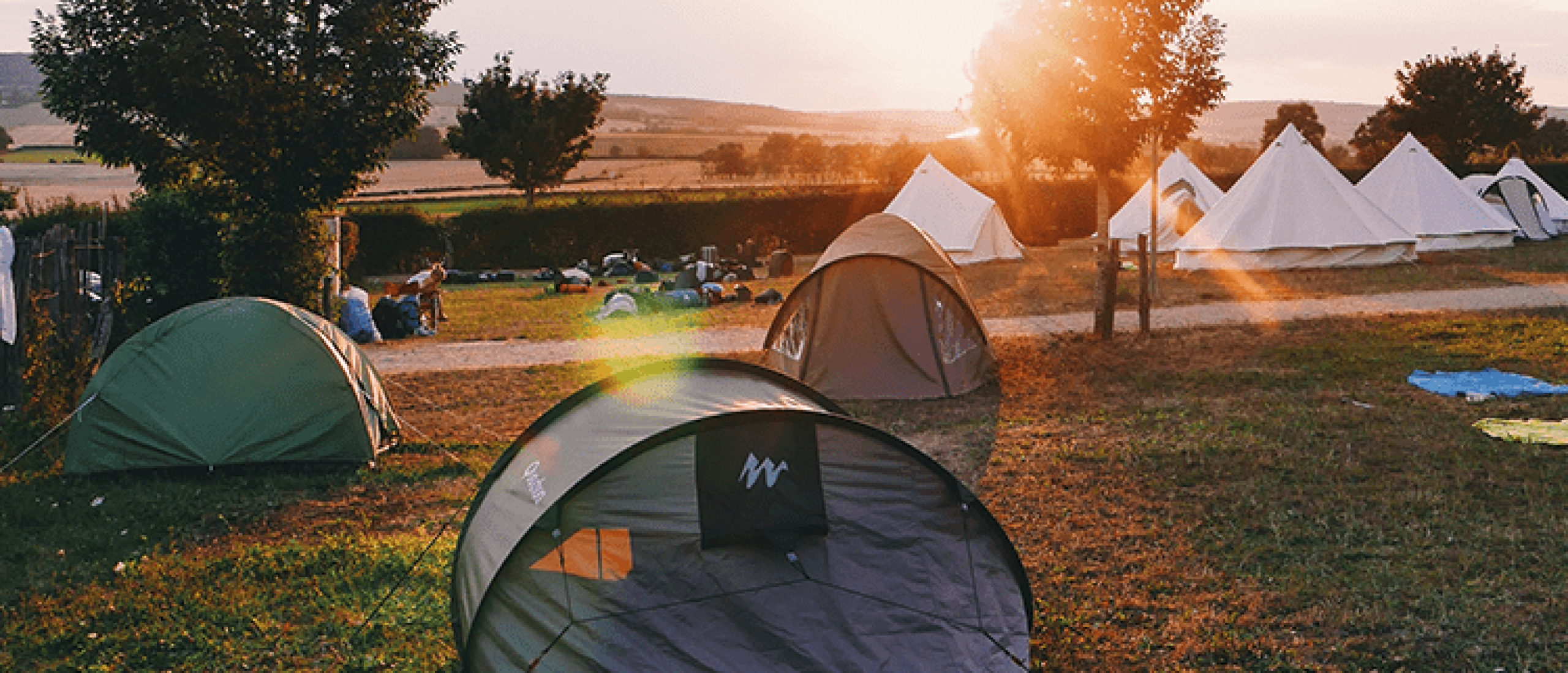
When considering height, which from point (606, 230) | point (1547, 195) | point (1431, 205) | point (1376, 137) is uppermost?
point (1376, 137)

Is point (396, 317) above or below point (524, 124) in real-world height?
below

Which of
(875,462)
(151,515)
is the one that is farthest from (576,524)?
(151,515)

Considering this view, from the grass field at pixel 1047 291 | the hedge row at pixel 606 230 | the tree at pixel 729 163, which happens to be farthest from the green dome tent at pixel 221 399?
the tree at pixel 729 163

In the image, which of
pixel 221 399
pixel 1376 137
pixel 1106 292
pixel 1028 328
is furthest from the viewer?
pixel 1376 137

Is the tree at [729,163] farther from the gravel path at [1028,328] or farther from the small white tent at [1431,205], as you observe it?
the gravel path at [1028,328]

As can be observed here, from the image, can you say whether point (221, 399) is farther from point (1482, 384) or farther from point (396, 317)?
point (1482, 384)

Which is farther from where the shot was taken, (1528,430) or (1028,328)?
(1028,328)

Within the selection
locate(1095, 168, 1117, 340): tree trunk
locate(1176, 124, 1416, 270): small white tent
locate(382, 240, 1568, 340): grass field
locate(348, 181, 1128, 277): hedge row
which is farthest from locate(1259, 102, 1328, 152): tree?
locate(1095, 168, 1117, 340): tree trunk

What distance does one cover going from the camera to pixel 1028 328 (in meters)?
15.4

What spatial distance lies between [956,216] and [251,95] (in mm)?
17499

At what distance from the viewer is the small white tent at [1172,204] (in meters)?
27.1

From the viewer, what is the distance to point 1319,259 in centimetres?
2227

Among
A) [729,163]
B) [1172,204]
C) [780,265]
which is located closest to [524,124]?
[780,265]

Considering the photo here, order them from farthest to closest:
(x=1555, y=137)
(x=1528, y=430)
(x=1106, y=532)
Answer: (x=1555, y=137) < (x=1528, y=430) < (x=1106, y=532)
